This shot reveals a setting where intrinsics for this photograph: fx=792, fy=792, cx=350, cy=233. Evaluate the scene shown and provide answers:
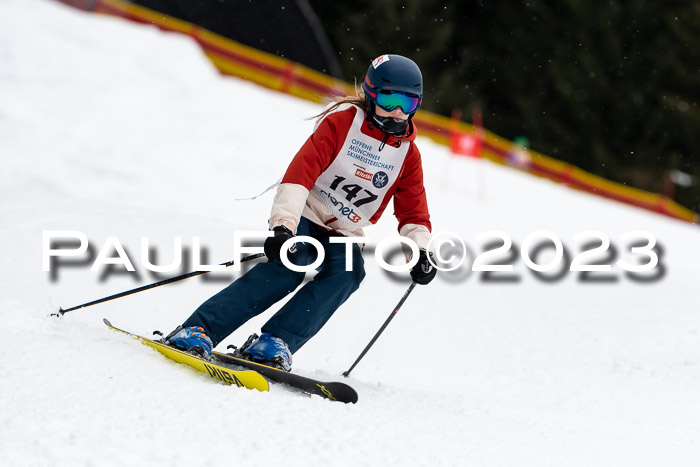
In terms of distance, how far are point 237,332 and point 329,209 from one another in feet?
4.33

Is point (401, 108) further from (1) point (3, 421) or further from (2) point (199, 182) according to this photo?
(2) point (199, 182)

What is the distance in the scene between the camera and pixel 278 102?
42.4 feet

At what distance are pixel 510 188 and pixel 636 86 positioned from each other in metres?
16.0

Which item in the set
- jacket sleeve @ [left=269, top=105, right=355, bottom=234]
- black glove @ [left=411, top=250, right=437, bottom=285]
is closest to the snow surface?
black glove @ [left=411, top=250, right=437, bottom=285]

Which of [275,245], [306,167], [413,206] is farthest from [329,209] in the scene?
[275,245]

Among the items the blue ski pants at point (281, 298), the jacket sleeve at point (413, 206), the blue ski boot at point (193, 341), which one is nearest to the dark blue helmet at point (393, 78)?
the jacket sleeve at point (413, 206)

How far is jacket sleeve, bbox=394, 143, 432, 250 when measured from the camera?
3686 mm

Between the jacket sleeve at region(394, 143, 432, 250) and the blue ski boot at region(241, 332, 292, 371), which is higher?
the jacket sleeve at region(394, 143, 432, 250)

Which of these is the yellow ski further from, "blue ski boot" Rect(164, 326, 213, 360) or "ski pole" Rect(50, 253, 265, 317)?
"ski pole" Rect(50, 253, 265, 317)

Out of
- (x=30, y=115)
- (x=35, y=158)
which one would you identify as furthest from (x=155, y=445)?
(x=30, y=115)

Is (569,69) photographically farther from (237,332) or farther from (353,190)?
(353,190)

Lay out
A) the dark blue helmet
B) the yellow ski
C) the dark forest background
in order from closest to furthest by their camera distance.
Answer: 1. the yellow ski
2. the dark blue helmet
3. the dark forest background

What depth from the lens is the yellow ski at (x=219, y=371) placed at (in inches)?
113

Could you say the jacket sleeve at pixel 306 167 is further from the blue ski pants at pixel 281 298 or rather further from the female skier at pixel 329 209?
the blue ski pants at pixel 281 298
